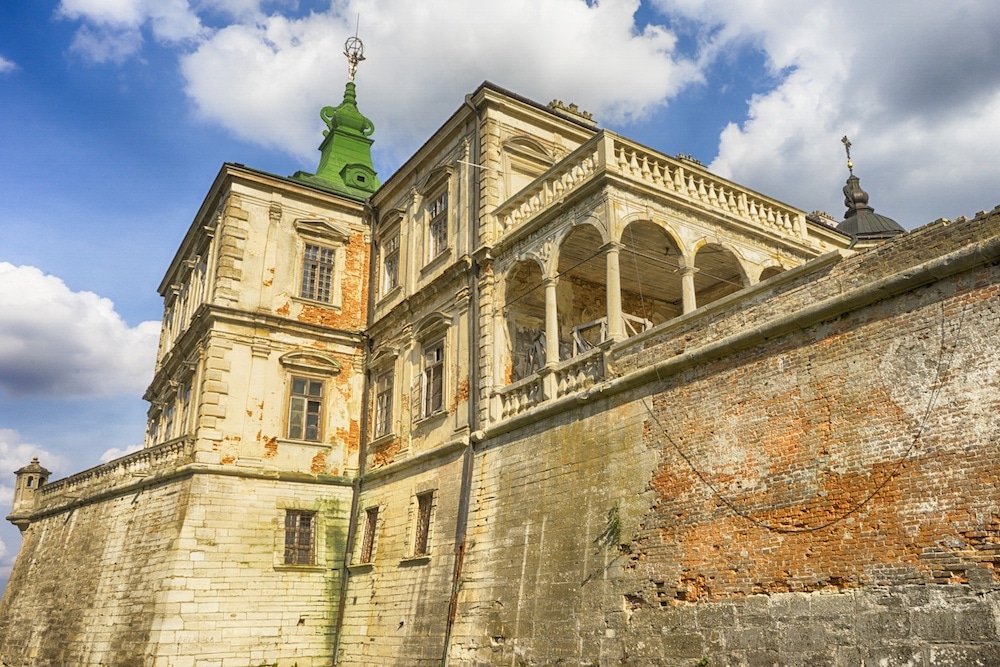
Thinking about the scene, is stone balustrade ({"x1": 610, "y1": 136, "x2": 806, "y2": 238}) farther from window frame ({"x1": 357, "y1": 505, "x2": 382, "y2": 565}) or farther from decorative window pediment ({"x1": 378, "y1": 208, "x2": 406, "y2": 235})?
window frame ({"x1": 357, "y1": 505, "x2": 382, "y2": 565})

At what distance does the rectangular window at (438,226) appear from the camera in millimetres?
20172

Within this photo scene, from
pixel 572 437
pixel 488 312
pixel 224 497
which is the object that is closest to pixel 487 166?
pixel 488 312

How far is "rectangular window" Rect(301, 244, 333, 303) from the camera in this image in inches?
888

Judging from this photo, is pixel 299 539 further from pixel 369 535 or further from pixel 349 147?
pixel 349 147

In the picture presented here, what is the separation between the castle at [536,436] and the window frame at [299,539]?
0.10 meters

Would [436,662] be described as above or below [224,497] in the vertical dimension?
below

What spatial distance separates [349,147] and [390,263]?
27.1ft

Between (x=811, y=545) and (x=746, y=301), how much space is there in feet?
11.4

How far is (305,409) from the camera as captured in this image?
2117 centimetres

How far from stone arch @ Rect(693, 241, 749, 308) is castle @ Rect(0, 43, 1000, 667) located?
71mm

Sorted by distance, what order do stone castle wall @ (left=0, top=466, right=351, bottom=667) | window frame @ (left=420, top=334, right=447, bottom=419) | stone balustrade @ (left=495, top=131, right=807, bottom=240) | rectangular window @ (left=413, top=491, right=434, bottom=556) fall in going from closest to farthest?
stone balustrade @ (left=495, top=131, right=807, bottom=240)
rectangular window @ (left=413, top=491, right=434, bottom=556)
stone castle wall @ (left=0, top=466, right=351, bottom=667)
window frame @ (left=420, top=334, right=447, bottom=419)

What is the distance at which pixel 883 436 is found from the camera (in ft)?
30.6

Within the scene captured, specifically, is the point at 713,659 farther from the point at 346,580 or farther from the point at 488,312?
the point at 346,580

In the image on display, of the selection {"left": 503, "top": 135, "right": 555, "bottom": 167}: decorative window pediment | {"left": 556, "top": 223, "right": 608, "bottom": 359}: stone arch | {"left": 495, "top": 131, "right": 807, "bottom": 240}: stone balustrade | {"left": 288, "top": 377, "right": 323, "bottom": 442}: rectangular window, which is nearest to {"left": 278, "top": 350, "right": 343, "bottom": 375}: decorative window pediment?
{"left": 288, "top": 377, "right": 323, "bottom": 442}: rectangular window
